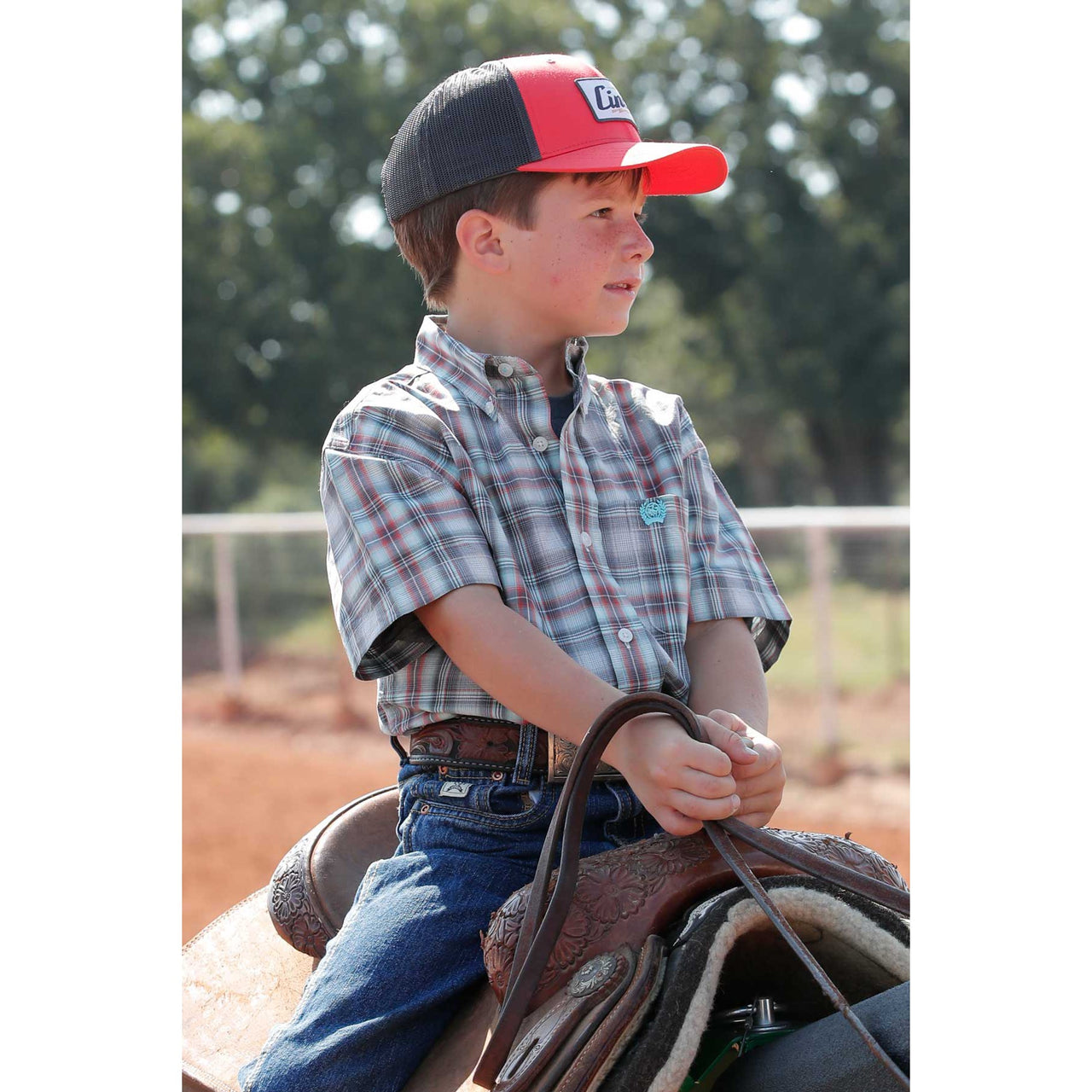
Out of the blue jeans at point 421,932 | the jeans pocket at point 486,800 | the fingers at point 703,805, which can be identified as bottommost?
the blue jeans at point 421,932

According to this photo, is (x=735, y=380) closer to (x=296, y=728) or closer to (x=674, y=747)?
(x=296, y=728)

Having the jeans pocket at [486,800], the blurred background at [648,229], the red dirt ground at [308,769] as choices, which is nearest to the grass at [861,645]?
the red dirt ground at [308,769]

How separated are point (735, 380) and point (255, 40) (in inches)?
484

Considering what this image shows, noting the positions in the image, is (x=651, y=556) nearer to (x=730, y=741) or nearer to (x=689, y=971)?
(x=730, y=741)

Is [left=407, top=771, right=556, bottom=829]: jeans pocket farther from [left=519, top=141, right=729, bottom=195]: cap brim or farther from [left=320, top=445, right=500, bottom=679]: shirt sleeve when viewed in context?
[left=519, top=141, right=729, bottom=195]: cap brim

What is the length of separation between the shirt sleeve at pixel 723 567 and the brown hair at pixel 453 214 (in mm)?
402

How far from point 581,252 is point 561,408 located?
23 cm

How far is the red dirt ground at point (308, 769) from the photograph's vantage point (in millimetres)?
6488

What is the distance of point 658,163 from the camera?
180 centimetres

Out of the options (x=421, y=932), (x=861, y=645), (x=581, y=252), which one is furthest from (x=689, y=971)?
(x=861, y=645)

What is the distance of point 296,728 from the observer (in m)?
10.3

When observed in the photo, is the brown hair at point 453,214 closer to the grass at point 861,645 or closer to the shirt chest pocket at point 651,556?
the shirt chest pocket at point 651,556

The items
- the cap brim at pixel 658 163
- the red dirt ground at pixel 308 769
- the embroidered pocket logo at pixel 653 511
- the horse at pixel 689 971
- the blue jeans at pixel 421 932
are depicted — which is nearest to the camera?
A: the horse at pixel 689 971

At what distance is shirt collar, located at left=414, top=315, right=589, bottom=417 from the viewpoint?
1.74 m
